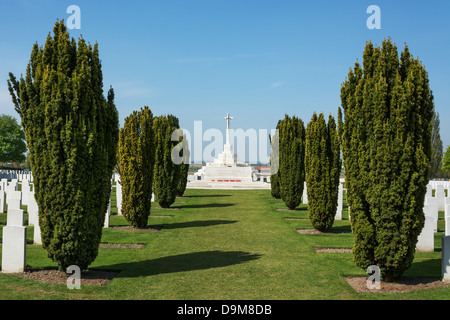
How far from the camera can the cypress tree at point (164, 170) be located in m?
19.1

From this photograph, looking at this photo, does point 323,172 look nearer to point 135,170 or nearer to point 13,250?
point 135,170

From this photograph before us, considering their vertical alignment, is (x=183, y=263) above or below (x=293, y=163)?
below

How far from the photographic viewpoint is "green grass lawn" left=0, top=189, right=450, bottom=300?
264 inches

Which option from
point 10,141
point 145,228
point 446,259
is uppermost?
point 10,141

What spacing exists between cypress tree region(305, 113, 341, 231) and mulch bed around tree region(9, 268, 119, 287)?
24.4ft

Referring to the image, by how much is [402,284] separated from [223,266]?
140 inches

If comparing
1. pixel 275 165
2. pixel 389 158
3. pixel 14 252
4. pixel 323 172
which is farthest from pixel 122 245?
pixel 275 165

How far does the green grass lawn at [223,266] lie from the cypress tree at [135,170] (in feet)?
2.56

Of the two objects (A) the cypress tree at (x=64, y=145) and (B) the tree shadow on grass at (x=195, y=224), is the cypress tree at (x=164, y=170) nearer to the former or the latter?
(B) the tree shadow on grass at (x=195, y=224)

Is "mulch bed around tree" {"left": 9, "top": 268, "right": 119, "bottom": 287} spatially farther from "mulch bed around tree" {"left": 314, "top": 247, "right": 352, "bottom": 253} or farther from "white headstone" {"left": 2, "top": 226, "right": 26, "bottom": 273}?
"mulch bed around tree" {"left": 314, "top": 247, "right": 352, "bottom": 253}

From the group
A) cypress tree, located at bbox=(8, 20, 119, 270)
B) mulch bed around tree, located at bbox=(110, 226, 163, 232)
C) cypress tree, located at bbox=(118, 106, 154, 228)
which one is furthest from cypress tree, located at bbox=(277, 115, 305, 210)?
cypress tree, located at bbox=(8, 20, 119, 270)

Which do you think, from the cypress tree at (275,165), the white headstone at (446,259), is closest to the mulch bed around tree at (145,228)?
the white headstone at (446,259)

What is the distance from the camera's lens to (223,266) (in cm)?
856
